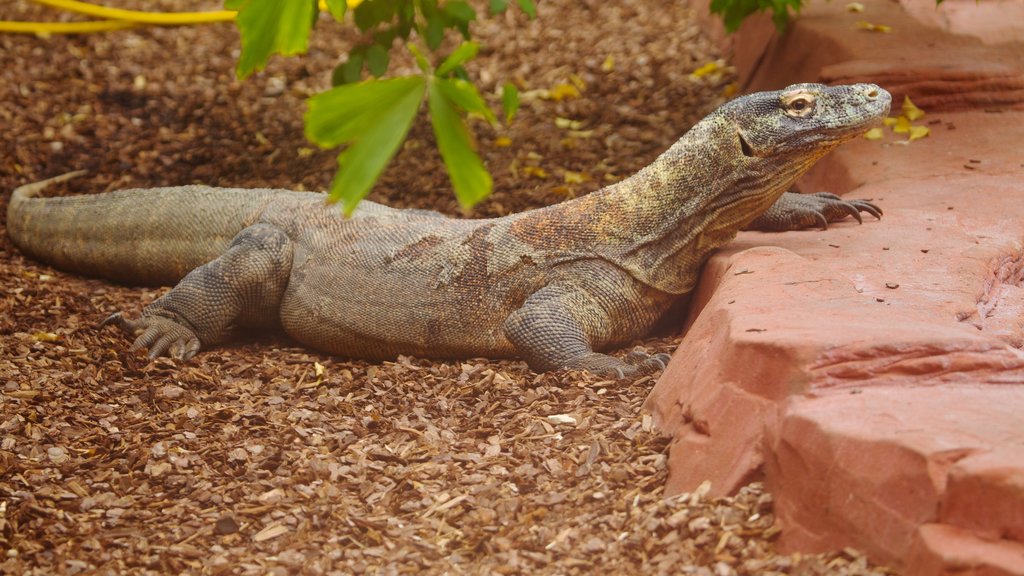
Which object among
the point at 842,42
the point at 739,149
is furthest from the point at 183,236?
the point at 842,42

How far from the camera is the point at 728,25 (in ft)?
23.5

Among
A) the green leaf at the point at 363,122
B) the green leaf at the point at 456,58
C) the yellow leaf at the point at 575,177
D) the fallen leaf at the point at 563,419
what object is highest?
the green leaf at the point at 456,58

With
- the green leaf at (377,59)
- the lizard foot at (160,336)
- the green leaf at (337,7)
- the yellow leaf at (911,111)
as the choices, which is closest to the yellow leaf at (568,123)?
the green leaf at (377,59)

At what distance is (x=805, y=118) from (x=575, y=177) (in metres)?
2.49

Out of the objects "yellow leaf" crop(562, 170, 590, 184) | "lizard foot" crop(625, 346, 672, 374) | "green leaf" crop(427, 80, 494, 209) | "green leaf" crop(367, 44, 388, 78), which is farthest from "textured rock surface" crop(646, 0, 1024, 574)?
"green leaf" crop(367, 44, 388, 78)

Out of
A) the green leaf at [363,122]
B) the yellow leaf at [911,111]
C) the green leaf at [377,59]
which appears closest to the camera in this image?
the green leaf at [363,122]

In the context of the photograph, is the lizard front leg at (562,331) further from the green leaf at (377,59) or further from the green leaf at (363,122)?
the green leaf at (363,122)

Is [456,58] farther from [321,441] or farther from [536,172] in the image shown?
[536,172]

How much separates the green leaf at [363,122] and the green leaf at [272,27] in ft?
2.52

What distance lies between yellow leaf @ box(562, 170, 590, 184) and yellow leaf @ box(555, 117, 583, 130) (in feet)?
2.57

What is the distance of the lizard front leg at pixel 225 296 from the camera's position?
5.50 m

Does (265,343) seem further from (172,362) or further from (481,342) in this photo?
(481,342)

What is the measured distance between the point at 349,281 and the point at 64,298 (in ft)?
5.62

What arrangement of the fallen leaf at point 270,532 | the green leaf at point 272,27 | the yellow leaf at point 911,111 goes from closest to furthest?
1. the green leaf at point 272,27
2. the fallen leaf at point 270,532
3. the yellow leaf at point 911,111
